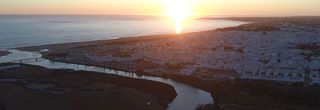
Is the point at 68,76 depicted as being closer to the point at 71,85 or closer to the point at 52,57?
the point at 71,85

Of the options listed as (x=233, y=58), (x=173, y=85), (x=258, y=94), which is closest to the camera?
(x=258, y=94)

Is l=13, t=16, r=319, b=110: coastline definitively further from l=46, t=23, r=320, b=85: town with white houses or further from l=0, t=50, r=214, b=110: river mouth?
l=46, t=23, r=320, b=85: town with white houses

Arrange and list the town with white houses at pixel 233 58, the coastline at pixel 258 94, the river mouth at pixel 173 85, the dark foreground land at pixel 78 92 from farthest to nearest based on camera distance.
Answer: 1. the town with white houses at pixel 233 58
2. the river mouth at pixel 173 85
3. the dark foreground land at pixel 78 92
4. the coastline at pixel 258 94

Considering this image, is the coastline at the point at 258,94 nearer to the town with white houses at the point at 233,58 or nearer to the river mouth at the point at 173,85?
the river mouth at the point at 173,85

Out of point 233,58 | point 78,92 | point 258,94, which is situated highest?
point 233,58

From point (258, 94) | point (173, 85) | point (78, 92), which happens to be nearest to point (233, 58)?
point (173, 85)

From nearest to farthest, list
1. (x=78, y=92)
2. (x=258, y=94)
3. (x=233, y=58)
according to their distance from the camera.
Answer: (x=258, y=94) < (x=78, y=92) < (x=233, y=58)

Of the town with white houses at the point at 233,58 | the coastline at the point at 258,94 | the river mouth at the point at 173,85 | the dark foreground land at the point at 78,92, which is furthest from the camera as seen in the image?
the town with white houses at the point at 233,58

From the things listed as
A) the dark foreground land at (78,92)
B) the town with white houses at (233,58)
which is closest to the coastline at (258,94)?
the town with white houses at (233,58)

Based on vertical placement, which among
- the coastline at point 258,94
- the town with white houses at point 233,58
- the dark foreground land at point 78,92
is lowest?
the dark foreground land at point 78,92

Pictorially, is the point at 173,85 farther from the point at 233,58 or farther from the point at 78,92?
the point at 233,58
